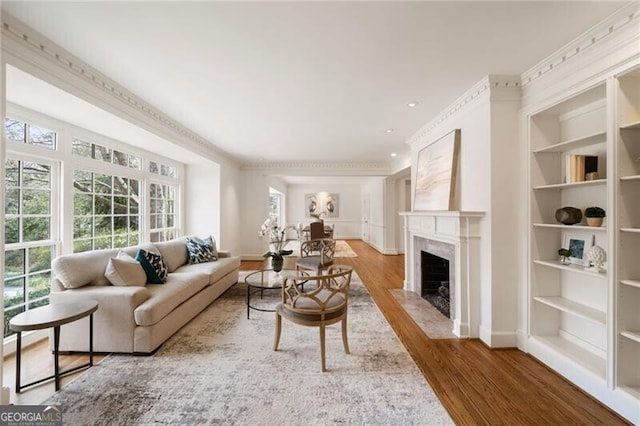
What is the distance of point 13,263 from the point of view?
2512 millimetres

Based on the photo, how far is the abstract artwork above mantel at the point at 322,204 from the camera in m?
11.3

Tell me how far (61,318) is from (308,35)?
267 centimetres

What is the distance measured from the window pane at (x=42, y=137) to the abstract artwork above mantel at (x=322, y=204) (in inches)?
349

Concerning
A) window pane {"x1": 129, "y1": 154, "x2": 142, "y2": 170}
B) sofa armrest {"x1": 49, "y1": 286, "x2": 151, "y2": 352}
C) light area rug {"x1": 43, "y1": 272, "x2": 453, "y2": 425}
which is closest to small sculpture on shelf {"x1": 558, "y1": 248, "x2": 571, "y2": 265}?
light area rug {"x1": 43, "y1": 272, "x2": 453, "y2": 425}

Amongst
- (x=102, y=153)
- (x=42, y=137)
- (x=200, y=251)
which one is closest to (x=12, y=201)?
(x=42, y=137)

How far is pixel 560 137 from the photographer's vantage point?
2396mm

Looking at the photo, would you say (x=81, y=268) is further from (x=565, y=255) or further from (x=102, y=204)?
(x=565, y=255)

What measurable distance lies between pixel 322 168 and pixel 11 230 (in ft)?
16.9

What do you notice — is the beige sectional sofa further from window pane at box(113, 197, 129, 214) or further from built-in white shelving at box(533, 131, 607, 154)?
built-in white shelving at box(533, 131, 607, 154)

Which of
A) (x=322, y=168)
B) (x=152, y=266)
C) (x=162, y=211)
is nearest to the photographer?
(x=152, y=266)

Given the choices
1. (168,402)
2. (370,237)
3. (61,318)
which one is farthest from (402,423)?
(370,237)

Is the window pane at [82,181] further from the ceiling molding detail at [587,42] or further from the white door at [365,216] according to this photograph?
the white door at [365,216]

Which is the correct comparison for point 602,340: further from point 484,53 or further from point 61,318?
point 61,318

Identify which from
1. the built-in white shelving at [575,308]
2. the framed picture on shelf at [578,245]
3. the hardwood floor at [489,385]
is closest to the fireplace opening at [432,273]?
the hardwood floor at [489,385]
